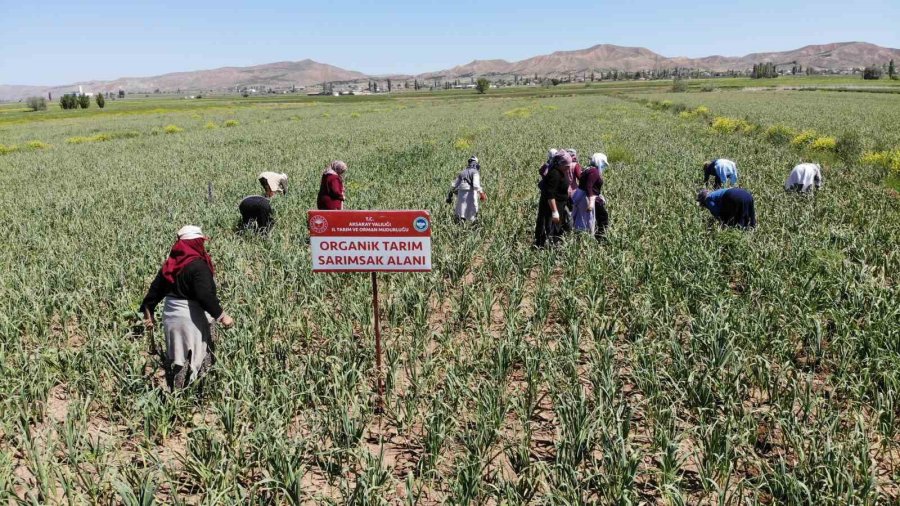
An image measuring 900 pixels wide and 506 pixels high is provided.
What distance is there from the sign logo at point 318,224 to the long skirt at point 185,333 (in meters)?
1.15

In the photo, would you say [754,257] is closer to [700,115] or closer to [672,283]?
[672,283]

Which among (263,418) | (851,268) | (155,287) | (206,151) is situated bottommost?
(263,418)

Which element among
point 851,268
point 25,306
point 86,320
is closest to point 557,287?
point 851,268

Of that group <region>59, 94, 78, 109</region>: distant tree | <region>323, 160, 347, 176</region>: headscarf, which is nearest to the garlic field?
<region>323, 160, 347, 176</region>: headscarf

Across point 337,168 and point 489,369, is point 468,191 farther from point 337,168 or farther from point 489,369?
point 489,369

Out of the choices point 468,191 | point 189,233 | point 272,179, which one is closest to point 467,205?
point 468,191

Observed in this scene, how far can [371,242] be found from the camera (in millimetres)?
4504

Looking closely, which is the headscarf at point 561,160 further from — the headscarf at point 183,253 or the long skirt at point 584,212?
the headscarf at point 183,253

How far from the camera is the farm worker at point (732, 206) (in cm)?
790

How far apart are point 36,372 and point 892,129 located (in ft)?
97.6

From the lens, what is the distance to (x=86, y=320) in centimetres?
586

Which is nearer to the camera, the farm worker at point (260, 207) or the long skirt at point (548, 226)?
the long skirt at point (548, 226)

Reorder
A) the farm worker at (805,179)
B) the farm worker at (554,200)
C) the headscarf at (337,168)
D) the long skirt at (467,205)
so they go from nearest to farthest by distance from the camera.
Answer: the farm worker at (554,200) → the headscarf at (337,168) → the long skirt at (467,205) → the farm worker at (805,179)

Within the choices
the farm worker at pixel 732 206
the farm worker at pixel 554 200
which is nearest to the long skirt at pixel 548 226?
the farm worker at pixel 554 200
